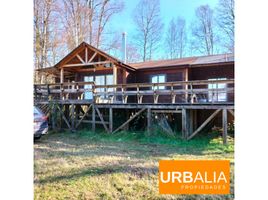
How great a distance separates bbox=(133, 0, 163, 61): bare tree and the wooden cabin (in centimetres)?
178

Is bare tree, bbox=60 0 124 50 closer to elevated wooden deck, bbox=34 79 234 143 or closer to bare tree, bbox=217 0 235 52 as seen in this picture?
bare tree, bbox=217 0 235 52

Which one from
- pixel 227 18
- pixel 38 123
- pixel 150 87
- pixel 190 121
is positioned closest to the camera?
pixel 227 18

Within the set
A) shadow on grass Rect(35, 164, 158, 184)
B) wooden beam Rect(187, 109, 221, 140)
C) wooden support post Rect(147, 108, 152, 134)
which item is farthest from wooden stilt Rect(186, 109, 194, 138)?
shadow on grass Rect(35, 164, 158, 184)

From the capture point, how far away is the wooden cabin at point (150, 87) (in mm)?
5404

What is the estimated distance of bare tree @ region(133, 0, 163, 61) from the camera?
3.22 meters

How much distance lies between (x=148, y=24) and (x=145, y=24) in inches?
3.3

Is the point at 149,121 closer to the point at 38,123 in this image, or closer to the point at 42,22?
the point at 38,123

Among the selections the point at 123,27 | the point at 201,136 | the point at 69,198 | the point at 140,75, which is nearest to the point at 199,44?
the point at 123,27

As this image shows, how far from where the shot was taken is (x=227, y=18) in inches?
107

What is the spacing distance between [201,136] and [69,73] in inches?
254

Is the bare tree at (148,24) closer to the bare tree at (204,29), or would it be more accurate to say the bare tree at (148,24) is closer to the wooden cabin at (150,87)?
the bare tree at (204,29)

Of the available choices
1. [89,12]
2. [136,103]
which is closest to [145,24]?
[89,12]

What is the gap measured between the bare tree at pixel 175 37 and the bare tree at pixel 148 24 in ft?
0.63
